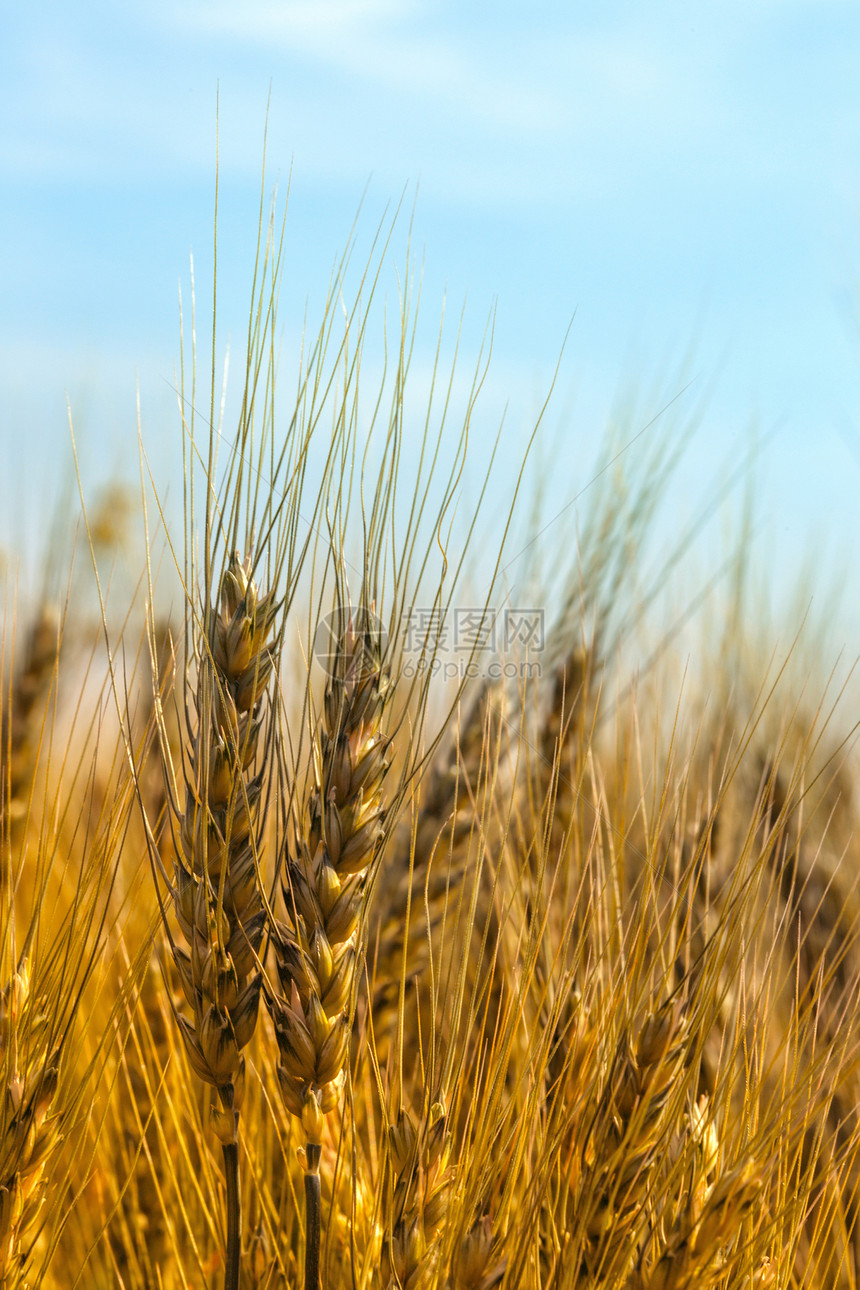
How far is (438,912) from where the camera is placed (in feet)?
4.48

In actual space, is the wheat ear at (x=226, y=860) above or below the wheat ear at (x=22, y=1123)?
above

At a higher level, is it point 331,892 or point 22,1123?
point 331,892

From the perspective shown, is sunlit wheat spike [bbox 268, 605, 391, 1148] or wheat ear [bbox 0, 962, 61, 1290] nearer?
sunlit wheat spike [bbox 268, 605, 391, 1148]

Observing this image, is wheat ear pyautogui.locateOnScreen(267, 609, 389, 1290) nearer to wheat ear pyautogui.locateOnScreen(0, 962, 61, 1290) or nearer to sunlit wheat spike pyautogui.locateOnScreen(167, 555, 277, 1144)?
sunlit wheat spike pyautogui.locateOnScreen(167, 555, 277, 1144)

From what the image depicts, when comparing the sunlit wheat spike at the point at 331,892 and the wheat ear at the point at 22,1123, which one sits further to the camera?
the wheat ear at the point at 22,1123

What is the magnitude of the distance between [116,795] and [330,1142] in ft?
1.60

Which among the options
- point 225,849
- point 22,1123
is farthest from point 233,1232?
point 225,849

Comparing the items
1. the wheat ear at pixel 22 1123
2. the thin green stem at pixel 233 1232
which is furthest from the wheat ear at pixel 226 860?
the wheat ear at pixel 22 1123

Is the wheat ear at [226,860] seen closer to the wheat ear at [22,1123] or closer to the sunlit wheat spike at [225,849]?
the sunlit wheat spike at [225,849]

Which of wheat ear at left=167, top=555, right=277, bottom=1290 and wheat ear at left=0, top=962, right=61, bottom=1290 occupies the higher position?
wheat ear at left=167, top=555, right=277, bottom=1290

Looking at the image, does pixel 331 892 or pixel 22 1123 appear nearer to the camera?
pixel 331 892

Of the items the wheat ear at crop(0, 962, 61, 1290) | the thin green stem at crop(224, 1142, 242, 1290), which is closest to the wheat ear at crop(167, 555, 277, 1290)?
the thin green stem at crop(224, 1142, 242, 1290)

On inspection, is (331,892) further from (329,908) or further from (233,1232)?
(233,1232)

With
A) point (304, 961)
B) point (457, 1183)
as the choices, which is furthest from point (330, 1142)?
point (304, 961)
